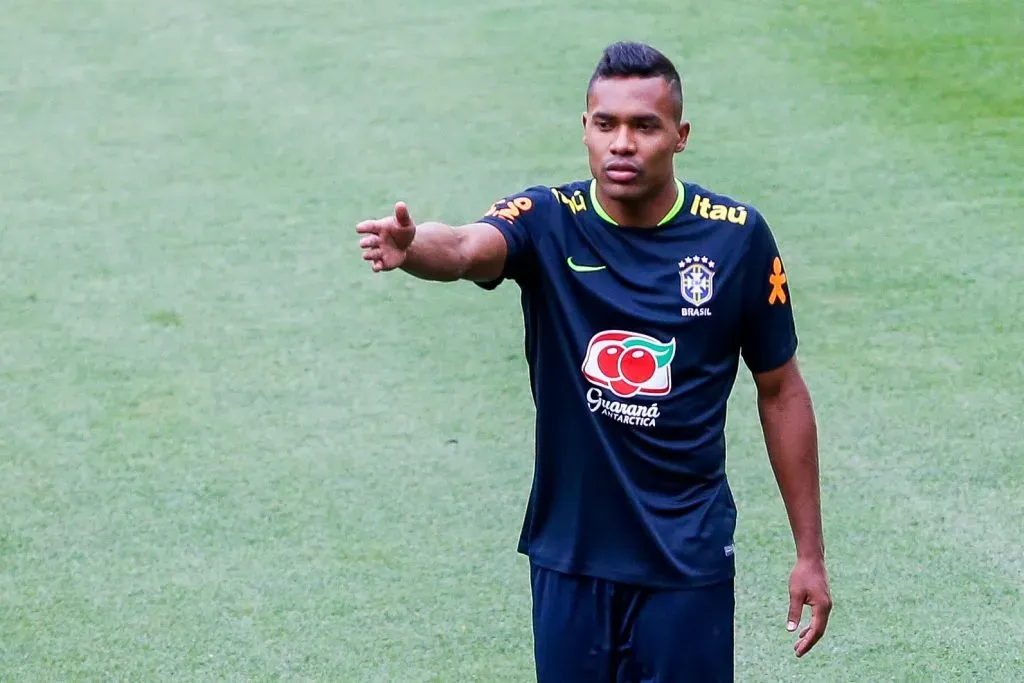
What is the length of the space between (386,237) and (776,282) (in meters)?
0.91

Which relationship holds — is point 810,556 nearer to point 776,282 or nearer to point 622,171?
point 776,282

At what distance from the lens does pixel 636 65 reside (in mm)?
3467

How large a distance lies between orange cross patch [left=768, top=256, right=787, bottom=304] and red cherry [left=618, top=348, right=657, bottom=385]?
11.9 inches

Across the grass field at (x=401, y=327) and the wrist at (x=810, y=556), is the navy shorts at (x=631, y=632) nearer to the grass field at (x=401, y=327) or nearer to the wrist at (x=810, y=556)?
the wrist at (x=810, y=556)

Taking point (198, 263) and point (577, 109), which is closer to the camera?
point (198, 263)

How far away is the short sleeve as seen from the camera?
3.50 m

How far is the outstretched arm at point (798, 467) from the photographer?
363cm

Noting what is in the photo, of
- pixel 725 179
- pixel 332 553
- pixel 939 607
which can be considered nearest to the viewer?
pixel 939 607

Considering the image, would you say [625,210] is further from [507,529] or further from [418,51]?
[418,51]

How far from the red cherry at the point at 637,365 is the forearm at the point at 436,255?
40cm

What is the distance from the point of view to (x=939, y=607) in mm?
5168

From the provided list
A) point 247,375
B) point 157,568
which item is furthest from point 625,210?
point 247,375

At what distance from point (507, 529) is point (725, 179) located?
3.34m

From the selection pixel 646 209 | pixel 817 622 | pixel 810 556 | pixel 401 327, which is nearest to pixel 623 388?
pixel 646 209
